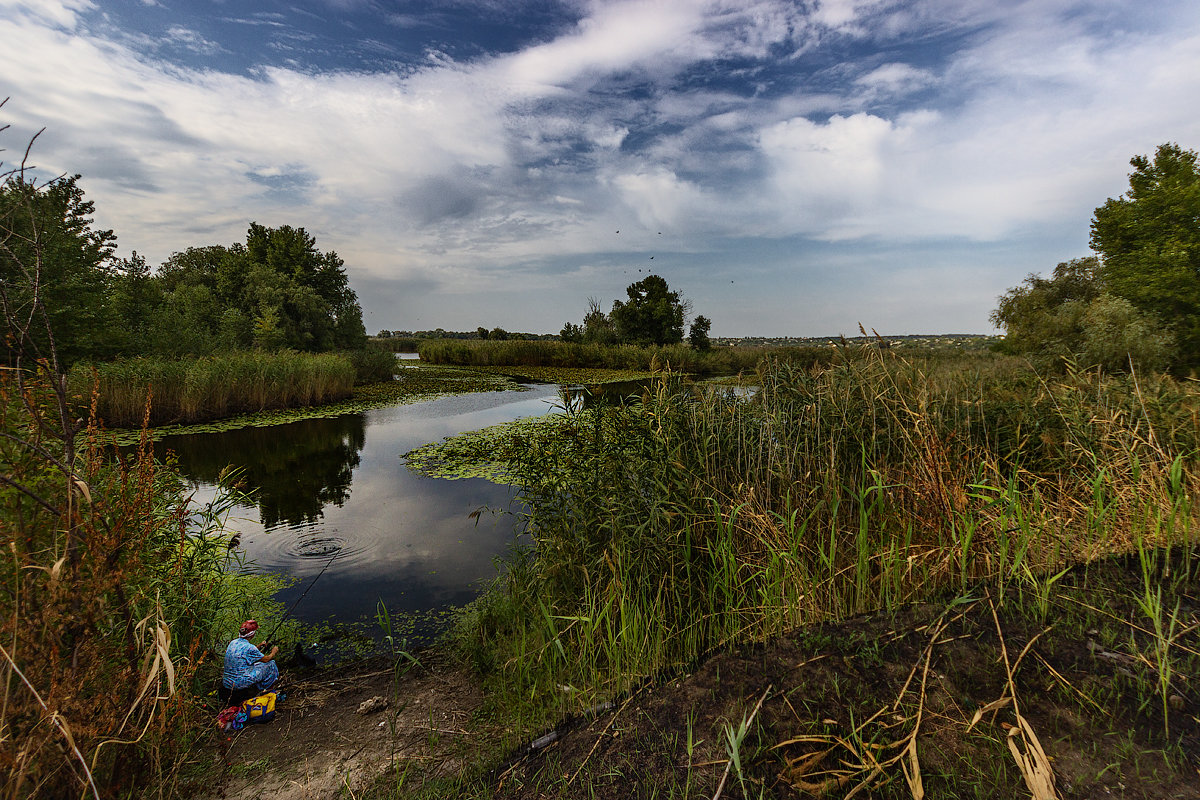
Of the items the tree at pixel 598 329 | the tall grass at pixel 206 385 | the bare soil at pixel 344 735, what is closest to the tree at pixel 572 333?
the tree at pixel 598 329

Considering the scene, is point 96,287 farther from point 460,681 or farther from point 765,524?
point 765,524

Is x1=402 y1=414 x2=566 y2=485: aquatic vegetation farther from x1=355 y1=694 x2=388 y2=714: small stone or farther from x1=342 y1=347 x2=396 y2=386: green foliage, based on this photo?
x1=342 y1=347 x2=396 y2=386: green foliage

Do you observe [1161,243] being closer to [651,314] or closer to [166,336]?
[651,314]

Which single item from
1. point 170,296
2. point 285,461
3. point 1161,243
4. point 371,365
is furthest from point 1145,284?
point 170,296

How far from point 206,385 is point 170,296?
19.7 meters

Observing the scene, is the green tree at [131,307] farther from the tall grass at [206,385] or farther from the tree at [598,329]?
the tree at [598,329]

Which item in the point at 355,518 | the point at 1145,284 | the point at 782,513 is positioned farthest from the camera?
the point at 1145,284

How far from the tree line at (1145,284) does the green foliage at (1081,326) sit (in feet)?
0.11

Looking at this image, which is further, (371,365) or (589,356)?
(589,356)

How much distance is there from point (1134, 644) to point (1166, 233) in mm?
22725

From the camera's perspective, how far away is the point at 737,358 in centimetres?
3431

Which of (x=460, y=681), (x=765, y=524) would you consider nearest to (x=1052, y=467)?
(x=765, y=524)

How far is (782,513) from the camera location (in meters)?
3.78

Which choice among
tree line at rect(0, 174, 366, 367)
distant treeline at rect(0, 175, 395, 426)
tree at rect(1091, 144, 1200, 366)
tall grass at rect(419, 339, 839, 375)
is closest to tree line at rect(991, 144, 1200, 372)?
tree at rect(1091, 144, 1200, 366)
